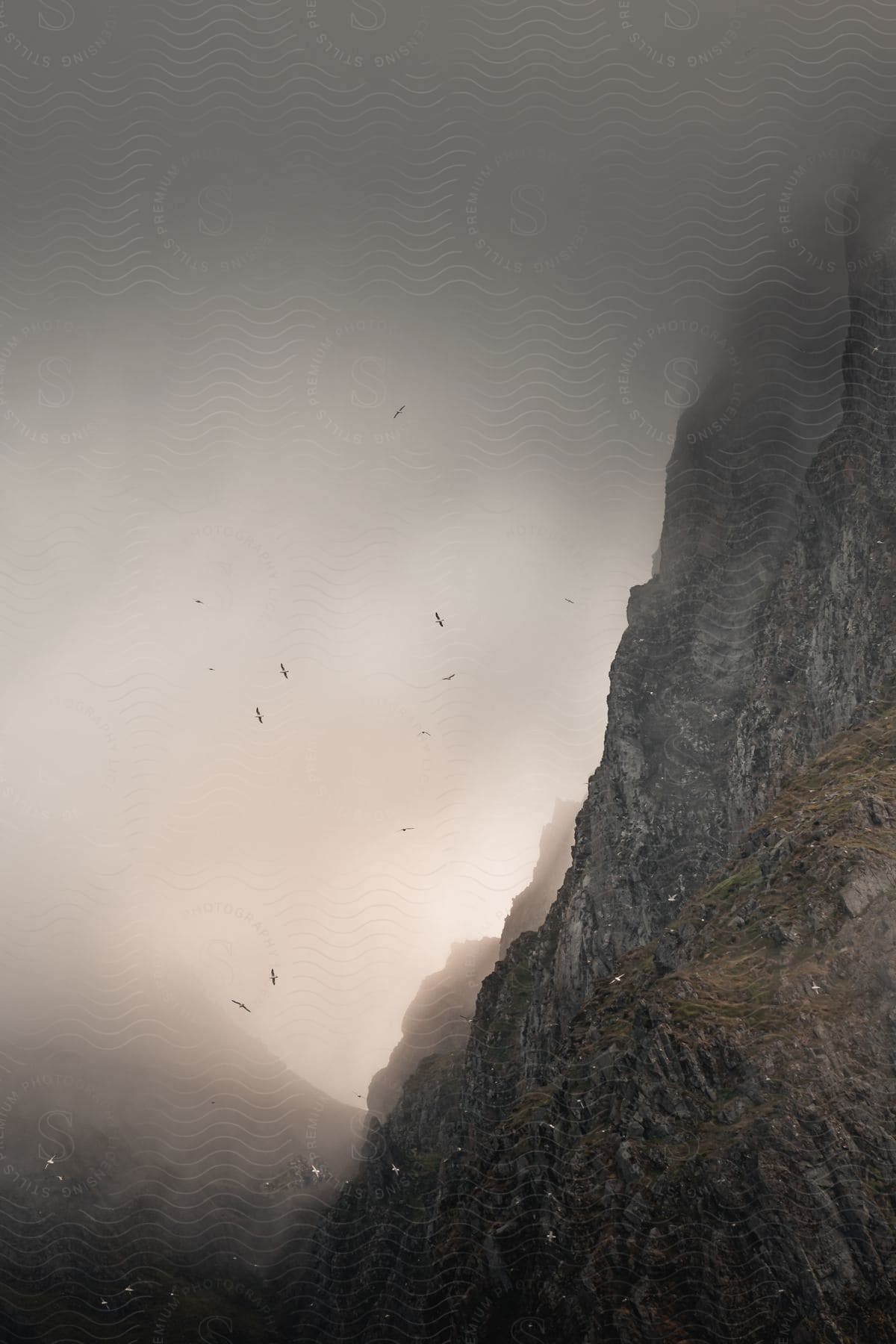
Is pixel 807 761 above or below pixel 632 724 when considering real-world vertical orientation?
below

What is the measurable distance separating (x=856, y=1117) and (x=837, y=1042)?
6.21 m

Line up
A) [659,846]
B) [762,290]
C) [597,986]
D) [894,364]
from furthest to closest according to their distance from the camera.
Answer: [762,290] → [659,846] → [894,364] → [597,986]

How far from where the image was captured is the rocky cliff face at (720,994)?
75.5 metres

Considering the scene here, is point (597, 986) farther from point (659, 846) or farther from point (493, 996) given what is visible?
point (493, 996)

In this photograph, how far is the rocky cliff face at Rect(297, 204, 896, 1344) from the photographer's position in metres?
75.5

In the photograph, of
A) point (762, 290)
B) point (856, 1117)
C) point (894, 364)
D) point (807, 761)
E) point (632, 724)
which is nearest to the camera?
point (856, 1117)

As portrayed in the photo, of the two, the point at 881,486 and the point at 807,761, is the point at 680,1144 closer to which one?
the point at 807,761

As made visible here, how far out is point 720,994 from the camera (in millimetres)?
90375

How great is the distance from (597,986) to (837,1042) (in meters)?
50.3

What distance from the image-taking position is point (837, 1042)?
81.1 m

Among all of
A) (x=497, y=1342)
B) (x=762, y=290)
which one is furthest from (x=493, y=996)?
(x=762, y=290)

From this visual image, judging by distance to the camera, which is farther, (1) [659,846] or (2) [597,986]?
(1) [659,846]

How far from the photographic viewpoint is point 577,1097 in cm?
10131

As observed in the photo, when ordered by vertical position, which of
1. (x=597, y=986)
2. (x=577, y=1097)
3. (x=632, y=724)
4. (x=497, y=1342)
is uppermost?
(x=632, y=724)
